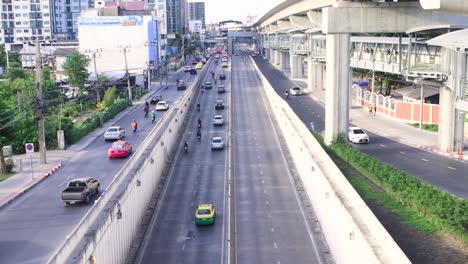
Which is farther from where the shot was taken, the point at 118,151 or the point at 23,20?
the point at 23,20

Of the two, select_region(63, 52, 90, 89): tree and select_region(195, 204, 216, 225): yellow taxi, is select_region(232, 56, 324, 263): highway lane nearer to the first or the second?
select_region(195, 204, 216, 225): yellow taxi

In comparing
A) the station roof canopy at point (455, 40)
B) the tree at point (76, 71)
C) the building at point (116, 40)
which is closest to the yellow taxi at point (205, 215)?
the station roof canopy at point (455, 40)

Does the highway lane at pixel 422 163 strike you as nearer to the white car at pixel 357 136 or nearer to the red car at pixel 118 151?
the white car at pixel 357 136

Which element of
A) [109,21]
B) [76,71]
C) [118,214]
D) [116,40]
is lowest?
[118,214]

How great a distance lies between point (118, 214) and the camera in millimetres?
24547

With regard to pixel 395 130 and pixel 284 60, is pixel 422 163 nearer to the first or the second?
pixel 395 130

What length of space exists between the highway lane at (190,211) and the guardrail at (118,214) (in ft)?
2.92

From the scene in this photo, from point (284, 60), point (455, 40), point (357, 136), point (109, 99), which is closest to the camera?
point (455, 40)

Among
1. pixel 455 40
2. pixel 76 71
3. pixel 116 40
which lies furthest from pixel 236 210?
pixel 116 40

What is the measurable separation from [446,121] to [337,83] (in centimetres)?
757

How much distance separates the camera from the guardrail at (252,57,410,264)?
18.2 metres

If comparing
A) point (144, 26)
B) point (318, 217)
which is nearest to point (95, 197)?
point (318, 217)

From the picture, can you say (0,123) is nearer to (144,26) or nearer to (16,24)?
(144,26)

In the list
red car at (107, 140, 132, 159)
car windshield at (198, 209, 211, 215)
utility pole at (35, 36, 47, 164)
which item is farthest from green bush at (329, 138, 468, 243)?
utility pole at (35, 36, 47, 164)
